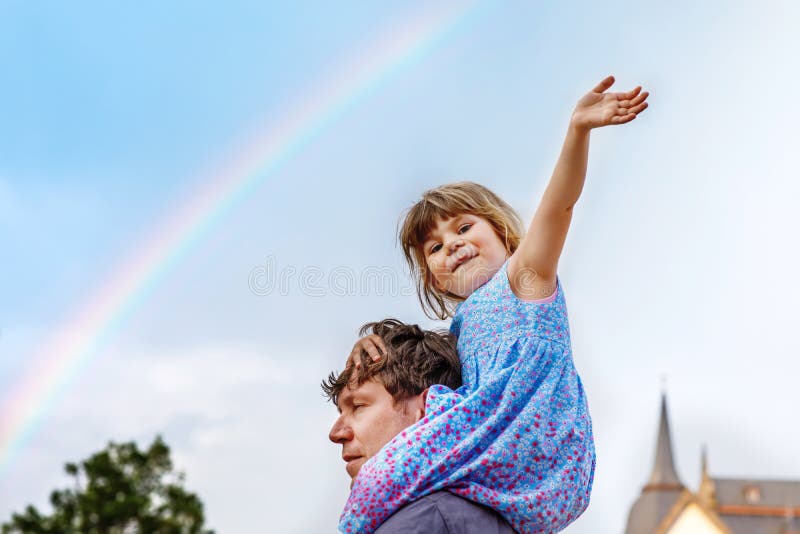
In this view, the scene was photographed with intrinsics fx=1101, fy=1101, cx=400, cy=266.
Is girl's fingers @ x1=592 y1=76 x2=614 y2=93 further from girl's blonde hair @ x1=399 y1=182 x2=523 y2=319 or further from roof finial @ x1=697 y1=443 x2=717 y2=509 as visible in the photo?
roof finial @ x1=697 y1=443 x2=717 y2=509

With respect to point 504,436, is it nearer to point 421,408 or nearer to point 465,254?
point 421,408

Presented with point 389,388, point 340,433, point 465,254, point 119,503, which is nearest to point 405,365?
point 389,388

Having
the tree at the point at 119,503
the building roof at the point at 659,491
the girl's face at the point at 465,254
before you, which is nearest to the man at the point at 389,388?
the girl's face at the point at 465,254

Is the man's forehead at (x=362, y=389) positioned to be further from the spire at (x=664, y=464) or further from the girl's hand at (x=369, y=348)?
the spire at (x=664, y=464)

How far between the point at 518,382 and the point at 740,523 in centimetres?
11611

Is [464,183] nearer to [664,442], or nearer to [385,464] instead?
[385,464]

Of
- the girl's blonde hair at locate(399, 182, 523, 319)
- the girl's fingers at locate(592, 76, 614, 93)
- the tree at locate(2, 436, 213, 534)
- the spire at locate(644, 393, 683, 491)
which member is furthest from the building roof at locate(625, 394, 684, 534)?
the girl's fingers at locate(592, 76, 614, 93)

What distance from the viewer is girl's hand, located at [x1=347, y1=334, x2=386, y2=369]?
3.91m

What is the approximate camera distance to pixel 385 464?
3453 millimetres

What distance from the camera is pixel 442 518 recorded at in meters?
3.34

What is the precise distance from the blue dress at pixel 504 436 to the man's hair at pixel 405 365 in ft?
0.24

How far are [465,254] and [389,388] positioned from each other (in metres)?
0.69

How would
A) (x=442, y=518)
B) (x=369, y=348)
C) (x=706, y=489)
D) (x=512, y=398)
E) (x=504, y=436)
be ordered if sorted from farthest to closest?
(x=706, y=489) → (x=369, y=348) → (x=512, y=398) → (x=504, y=436) → (x=442, y=518)

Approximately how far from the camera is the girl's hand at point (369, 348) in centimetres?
391
